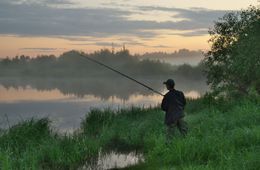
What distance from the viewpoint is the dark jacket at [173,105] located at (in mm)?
16141

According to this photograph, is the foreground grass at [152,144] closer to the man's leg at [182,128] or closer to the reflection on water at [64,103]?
the man's leg at [182,128]

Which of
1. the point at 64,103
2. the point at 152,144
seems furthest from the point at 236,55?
the point at 64,103

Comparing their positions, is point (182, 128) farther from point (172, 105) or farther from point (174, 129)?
point (172, 105)

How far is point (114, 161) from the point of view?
658 inches

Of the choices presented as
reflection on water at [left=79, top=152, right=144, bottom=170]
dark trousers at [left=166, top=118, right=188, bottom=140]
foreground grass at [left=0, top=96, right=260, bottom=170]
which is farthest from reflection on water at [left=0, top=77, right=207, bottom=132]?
dark trousers at [left=166, top=118, right=188, bottom=140]

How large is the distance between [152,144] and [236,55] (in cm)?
1663

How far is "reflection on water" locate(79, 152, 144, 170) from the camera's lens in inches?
627

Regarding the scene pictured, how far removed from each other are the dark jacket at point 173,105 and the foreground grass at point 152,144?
775 millimetres

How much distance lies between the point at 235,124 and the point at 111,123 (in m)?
7.91

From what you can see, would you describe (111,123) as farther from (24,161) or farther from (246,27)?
(246,27)

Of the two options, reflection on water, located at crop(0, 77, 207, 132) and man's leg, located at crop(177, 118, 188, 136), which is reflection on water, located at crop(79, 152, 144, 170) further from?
reflection on water, located at crop(0, 77, 207, 132)

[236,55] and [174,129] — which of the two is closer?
[174,129]

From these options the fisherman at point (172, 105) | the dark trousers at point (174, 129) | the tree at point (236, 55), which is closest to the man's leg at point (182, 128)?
the dark trousers at point (174, 129)

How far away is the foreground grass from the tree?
6.22 meters
